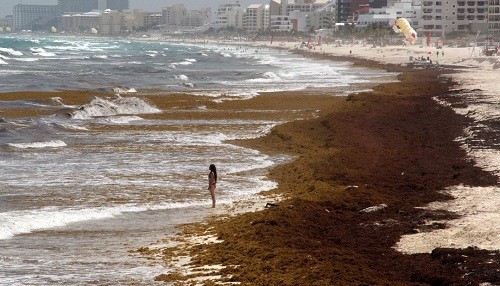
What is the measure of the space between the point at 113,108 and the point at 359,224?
2251cm

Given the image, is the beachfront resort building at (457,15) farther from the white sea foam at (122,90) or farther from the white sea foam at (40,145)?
the white sea foam at (40,145)

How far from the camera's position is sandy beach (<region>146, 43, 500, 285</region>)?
1090 centimetres

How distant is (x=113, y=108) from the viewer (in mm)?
35156

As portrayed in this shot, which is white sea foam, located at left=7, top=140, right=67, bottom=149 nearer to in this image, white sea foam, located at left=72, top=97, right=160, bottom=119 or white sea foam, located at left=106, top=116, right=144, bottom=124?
white sea foam, located at left=106, top=116, right=144, bottom=124

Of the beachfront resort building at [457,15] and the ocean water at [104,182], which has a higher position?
the beachfront resort building at [457,15]

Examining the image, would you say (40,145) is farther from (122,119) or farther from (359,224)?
(359,224)

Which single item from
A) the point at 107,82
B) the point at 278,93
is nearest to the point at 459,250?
the point at 278,93

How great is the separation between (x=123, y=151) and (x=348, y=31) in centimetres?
16912

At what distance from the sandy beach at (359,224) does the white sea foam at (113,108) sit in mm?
9724

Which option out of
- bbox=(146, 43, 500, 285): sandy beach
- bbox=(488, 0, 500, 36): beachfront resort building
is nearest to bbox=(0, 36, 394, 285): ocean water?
bbox=(146, 43, 500, 285): sandy beach

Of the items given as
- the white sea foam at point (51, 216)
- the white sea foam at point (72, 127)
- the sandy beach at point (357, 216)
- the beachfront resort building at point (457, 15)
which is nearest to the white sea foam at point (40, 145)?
the white sea foam at point (72, 127)

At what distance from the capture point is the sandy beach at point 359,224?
35.8 feet

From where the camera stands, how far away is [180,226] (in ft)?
47.7

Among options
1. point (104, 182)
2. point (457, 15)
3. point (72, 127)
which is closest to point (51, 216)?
point (104, 182)
